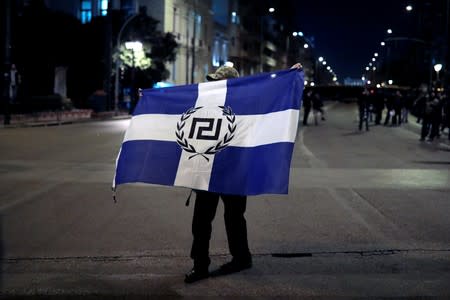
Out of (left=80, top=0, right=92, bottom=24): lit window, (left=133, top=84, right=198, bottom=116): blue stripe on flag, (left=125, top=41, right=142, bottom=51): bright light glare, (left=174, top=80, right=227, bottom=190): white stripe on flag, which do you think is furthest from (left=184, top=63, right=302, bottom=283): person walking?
(left=80, top=0, right=92, bottom=24): lit window

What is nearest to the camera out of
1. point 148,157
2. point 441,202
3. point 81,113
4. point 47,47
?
point 148,157

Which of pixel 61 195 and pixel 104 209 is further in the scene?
pixel 61 195

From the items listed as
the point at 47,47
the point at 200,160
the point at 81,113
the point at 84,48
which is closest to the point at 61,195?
the point at 200,160

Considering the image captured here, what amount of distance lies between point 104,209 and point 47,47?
4081 cm

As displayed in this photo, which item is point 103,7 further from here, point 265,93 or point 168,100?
point 265,93

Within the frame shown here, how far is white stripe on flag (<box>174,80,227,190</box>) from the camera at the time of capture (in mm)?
6125

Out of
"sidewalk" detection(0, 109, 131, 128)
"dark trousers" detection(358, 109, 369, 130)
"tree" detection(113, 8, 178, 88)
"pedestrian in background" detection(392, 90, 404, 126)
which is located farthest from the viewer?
"tree" detection(113, 8, 178, 88)

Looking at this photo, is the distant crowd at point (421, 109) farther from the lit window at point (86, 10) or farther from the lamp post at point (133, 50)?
the lit window at point (86, 10)

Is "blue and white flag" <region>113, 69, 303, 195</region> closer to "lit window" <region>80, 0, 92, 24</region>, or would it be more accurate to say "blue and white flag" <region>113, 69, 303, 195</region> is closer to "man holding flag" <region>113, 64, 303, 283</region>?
"man holding flag" <region>113, 64, 303, 283</region>

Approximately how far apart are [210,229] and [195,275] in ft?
1.38

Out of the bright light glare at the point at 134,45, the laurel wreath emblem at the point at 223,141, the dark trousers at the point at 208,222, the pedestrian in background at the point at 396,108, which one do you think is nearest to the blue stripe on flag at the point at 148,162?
the laurel wreath emblem at the point at 223,141

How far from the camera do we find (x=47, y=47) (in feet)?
159

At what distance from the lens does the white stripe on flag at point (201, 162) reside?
6.12 metres

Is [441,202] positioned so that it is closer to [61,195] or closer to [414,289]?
[414,289]
